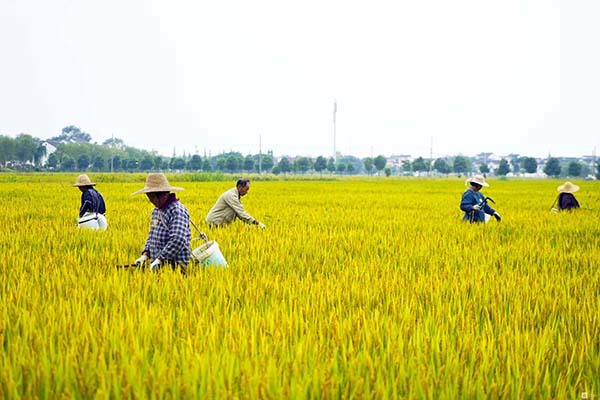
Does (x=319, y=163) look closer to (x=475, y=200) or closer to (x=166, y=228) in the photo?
(x=475, y=200)

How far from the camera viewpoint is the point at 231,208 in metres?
7.36

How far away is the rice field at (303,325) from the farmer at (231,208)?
1421 millimetres

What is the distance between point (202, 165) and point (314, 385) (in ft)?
287

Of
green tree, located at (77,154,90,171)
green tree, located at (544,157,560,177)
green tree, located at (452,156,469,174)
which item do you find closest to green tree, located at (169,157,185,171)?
green tree, located at (77,154,90,171)

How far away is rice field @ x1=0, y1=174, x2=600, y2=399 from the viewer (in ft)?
6.39

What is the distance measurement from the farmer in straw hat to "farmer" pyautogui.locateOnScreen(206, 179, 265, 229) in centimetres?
256

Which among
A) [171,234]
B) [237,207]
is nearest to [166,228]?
[171,234]

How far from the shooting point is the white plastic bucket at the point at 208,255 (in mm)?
4289

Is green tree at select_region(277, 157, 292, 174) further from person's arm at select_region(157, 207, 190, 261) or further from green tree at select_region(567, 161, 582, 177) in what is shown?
person's arm at select_region(157, 207, 190, 261)

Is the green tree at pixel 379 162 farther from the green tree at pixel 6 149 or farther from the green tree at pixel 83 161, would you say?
the green tree at pixel 6 149

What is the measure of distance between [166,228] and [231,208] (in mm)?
3067

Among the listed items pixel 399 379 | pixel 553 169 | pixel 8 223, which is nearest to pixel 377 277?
pixel 399 379

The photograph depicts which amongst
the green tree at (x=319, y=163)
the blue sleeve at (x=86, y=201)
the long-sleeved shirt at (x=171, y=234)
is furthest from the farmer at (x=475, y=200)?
the green tree at (x=319, y=163)

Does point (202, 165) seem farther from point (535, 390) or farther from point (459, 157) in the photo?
point (535, 390)
